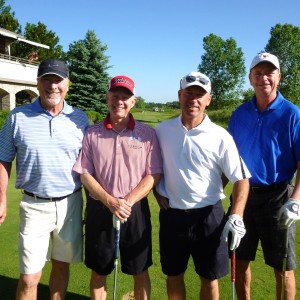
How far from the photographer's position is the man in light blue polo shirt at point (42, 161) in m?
2.91

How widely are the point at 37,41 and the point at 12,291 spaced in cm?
3938

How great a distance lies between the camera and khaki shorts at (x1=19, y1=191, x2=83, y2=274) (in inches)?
117

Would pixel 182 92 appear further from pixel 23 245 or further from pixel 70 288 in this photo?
pixel 70 288

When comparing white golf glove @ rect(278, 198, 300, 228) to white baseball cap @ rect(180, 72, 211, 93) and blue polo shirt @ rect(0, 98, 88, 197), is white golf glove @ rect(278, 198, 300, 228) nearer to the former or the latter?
white baseball cap @ rect(180, 72, 211, 93)

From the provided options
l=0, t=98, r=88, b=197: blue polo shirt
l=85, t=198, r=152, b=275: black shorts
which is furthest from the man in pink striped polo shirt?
l=0, t=98, r=88, b=197: blue polo shirt

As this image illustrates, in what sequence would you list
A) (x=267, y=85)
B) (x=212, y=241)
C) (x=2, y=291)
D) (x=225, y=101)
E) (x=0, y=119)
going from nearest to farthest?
(x=212, y=241) < (x=267, y=85) < (x=2, y=291) < (x=0, y=119) < (x=225, y=101)

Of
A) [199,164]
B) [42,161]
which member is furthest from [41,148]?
[199,164]

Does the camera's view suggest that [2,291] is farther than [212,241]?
Yes

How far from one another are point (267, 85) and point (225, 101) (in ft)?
153

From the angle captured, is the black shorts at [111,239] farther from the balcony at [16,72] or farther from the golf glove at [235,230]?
the balcony at [16,72]

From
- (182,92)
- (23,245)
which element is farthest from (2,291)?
(182,92)

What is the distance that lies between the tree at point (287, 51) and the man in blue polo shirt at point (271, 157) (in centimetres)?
4160

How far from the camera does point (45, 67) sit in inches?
116

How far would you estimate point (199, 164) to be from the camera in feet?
9.32
